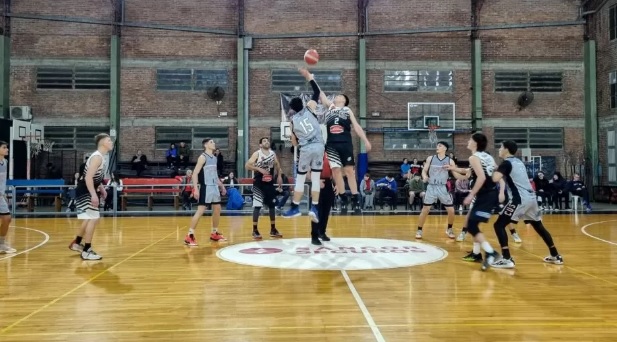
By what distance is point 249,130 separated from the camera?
22672 mm

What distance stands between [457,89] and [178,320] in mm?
21645

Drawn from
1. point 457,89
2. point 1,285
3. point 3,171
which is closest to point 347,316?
point 1,285

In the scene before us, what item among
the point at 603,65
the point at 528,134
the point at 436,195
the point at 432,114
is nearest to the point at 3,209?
the point at 436,195

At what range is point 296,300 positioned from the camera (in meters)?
4.30

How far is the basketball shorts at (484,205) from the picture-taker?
6.09m

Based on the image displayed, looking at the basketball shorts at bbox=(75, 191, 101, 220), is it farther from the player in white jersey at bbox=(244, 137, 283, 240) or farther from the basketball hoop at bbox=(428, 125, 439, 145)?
the basketball hoop at bbox=(428, 125, 439, 145)

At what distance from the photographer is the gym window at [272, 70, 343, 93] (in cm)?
2284

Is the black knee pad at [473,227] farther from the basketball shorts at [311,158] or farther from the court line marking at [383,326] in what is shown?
the court line marking at [383,326]

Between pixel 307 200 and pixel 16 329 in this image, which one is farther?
pixel 307 200

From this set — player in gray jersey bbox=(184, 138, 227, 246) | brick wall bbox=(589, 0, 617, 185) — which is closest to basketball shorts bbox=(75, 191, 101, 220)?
player in gray jersey bbox=(184, 138, 227, 246)

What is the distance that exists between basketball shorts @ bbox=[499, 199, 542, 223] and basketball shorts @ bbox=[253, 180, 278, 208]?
4298mm

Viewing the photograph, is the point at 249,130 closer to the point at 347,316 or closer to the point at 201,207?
the point at 201,207

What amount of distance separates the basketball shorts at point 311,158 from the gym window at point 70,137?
59.9 ft

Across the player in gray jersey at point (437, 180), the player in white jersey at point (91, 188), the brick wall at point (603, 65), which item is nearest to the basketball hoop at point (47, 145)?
the player in white jersey at point (91, 188)
